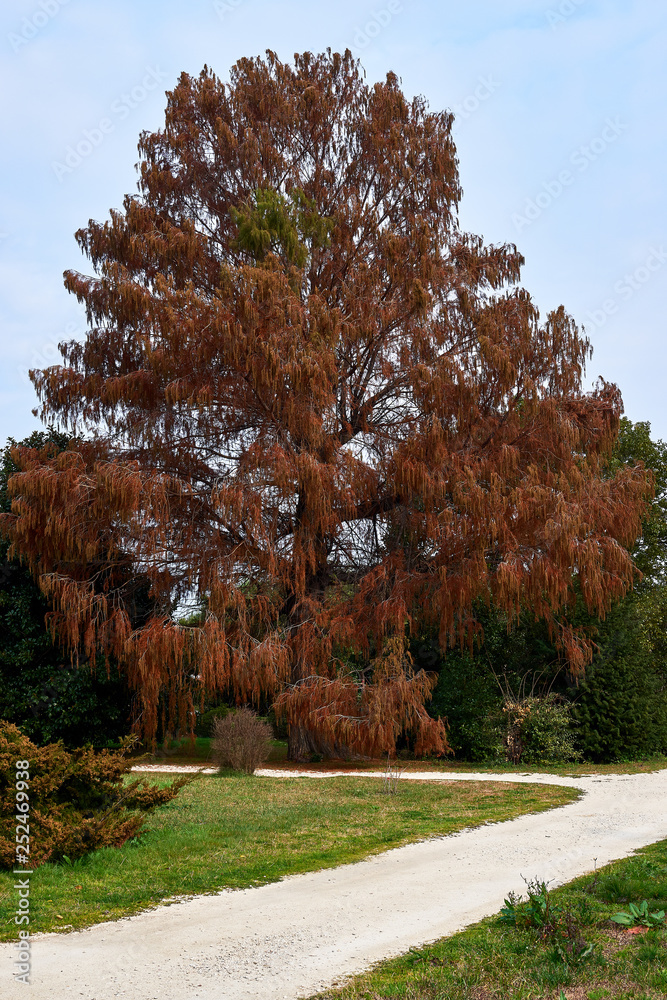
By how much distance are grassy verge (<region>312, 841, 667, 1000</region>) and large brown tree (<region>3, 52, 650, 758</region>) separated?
8928mm

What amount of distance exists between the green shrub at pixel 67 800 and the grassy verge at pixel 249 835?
0.51 feet

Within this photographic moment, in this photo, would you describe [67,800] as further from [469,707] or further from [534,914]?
[469,707]

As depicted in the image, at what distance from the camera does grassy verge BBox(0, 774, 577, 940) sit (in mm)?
5824

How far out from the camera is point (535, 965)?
4238 millimetres

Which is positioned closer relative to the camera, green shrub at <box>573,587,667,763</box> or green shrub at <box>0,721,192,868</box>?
green shrub at <box>0,721,192,868</box>

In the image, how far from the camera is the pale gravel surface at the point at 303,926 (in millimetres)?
4207

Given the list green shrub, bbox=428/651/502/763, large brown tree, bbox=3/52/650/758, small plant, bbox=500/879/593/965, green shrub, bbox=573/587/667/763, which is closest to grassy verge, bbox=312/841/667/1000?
small plant, bbox=500/879/593/965

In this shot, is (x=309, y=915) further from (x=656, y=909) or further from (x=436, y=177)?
(x=436, y=177)

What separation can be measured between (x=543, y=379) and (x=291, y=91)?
8.78m

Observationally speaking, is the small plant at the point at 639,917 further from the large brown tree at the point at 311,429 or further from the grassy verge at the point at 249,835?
the large brown tree at the point at 311,429

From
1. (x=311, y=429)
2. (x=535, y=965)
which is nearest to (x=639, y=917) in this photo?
(x=535, y=965)

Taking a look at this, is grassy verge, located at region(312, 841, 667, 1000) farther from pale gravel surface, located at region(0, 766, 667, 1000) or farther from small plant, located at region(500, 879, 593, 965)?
pale gravel surface, located at region(0, 766, 667, 1000)

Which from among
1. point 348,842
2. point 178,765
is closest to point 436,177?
point 178,765

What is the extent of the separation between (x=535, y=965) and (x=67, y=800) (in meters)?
4.52
